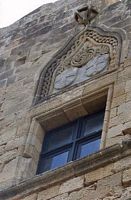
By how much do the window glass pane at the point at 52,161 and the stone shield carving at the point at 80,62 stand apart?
1004 mm

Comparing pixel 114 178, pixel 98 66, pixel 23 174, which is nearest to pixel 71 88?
pixel 98 66

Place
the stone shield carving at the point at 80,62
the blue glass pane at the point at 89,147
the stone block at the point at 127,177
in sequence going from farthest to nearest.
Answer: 1. the stone shield carving at the point at 80,62
2. the blue glass pane at the point at 89,147
3. the stone block at the point at 127,177

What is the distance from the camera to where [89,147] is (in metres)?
8.52

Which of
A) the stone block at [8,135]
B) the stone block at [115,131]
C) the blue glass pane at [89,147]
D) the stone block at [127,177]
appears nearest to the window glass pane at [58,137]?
the blue glass pane at [89,147]

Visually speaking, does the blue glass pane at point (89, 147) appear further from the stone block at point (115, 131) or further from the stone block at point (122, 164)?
the stone block at point (122, 164)

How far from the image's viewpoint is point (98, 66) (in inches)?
366

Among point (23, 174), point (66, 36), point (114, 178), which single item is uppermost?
point (66, 36)

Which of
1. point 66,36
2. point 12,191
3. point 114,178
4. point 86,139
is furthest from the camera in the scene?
point 66,36

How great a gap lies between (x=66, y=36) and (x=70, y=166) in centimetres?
319

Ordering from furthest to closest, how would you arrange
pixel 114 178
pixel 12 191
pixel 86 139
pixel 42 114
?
1. pixel 42 114
2. pixel 86 139
3. pixel 12 191
4. pixel 114 178

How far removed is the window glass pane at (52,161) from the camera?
28.3 feet

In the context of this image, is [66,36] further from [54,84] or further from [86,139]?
[86,139]

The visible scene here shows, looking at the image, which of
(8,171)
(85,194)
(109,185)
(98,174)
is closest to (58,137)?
(8,171)

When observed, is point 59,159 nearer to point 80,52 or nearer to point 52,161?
point 52,161
